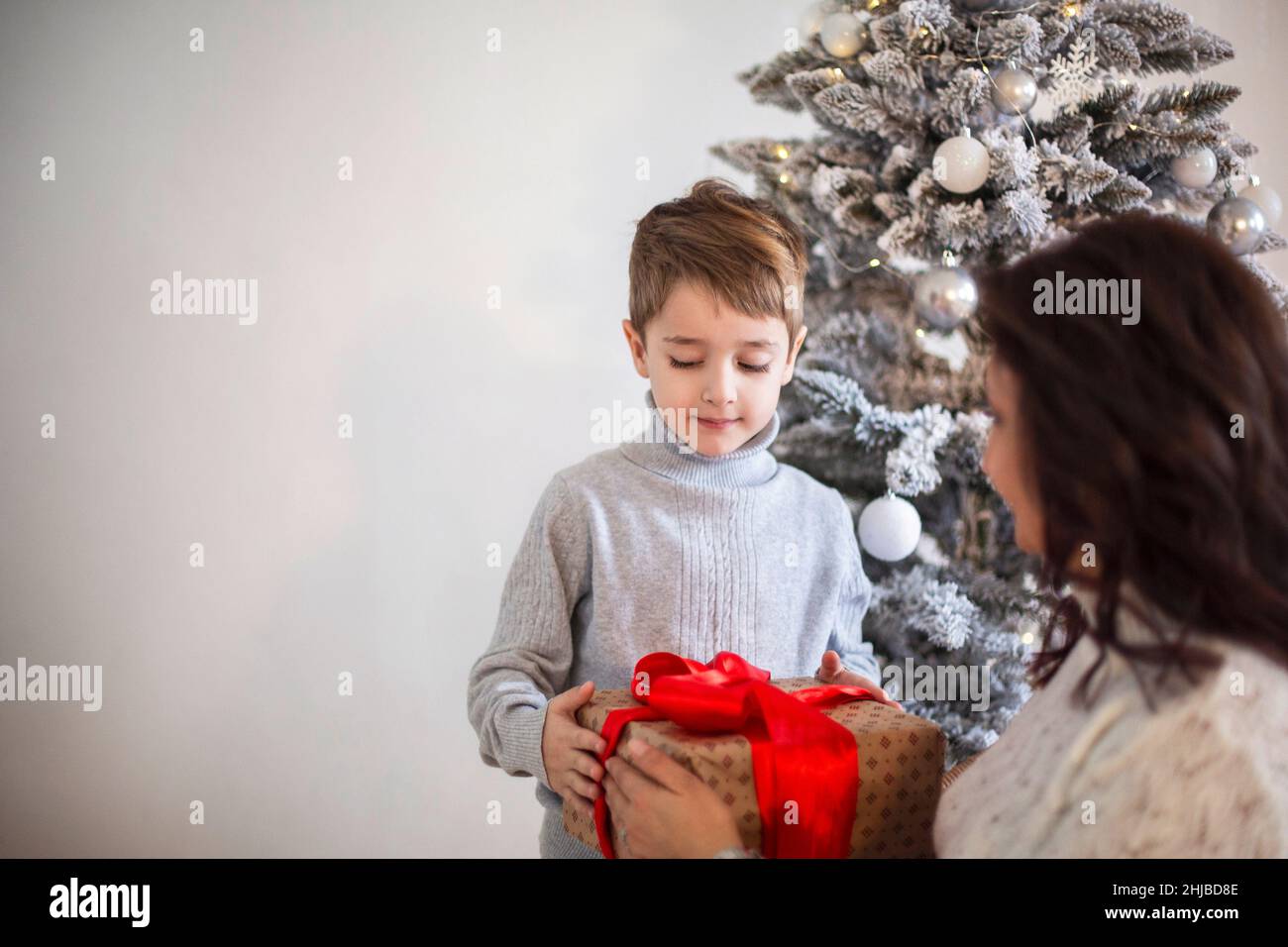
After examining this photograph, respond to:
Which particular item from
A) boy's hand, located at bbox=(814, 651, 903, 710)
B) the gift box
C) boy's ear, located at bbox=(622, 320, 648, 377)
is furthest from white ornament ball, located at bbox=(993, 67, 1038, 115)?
the gift box

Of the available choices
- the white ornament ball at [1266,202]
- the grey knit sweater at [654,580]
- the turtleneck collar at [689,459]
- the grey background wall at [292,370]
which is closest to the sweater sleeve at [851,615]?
the grey knit sweater at [654,580]

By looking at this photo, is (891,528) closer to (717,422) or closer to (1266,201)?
(717,422)

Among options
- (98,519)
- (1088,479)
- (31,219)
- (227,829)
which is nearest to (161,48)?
(31,219)

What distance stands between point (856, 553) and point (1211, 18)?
2.14 m

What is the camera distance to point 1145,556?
85cm

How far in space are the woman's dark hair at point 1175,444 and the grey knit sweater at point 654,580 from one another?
1.90 ft

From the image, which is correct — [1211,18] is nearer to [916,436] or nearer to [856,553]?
[916,436]

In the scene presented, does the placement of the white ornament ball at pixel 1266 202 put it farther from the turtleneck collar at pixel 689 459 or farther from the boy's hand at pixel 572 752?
the boy's hand at pixel 572 752

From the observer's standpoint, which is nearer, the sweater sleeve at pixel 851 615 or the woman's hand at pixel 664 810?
the woman's hand at pixel 664 810

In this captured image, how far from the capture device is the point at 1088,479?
87 centimetres

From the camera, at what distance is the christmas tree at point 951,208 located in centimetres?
175

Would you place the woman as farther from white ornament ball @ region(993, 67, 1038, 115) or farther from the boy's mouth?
white ornament ball @ region(993, 67, 1038, 115)

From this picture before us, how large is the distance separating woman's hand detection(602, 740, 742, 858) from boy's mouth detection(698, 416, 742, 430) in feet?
1.66

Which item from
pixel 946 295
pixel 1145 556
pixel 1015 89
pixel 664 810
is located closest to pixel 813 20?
pixel 1015 89
